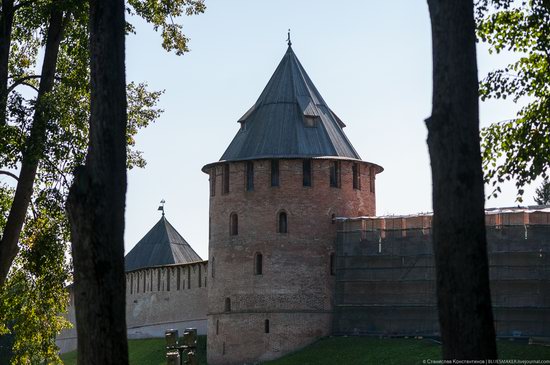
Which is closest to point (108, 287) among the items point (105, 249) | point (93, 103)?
point (105, 249)

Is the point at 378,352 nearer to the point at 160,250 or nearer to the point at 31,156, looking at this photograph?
the point at 31,156

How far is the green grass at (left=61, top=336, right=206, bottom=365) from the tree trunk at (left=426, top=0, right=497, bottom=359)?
2485 cm

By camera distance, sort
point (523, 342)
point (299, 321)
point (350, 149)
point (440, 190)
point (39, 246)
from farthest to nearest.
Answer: point (350, 149), point (299, 321), point (523, 342), point (39, 246), point (440, 190)

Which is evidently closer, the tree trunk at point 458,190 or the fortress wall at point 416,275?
the tree trunk at point 458,190

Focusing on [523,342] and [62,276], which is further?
[523,342]

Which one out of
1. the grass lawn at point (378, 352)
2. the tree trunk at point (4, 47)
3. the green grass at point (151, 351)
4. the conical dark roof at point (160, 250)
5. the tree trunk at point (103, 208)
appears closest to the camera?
the tree trunk at point (103, 208)

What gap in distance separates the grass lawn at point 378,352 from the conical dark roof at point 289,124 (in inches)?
221

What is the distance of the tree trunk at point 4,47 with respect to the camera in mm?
13570

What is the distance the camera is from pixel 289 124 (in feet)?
104

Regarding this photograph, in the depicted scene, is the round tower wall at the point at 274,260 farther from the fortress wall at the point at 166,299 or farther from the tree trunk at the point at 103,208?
the tree trunk at the point at 103,208

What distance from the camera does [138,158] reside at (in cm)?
1530

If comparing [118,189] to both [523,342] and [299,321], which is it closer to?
[523,342]

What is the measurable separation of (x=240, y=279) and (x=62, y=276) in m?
15.8

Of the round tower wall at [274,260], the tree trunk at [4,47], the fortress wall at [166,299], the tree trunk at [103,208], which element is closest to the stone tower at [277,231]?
the round tower wall at [274,260]
